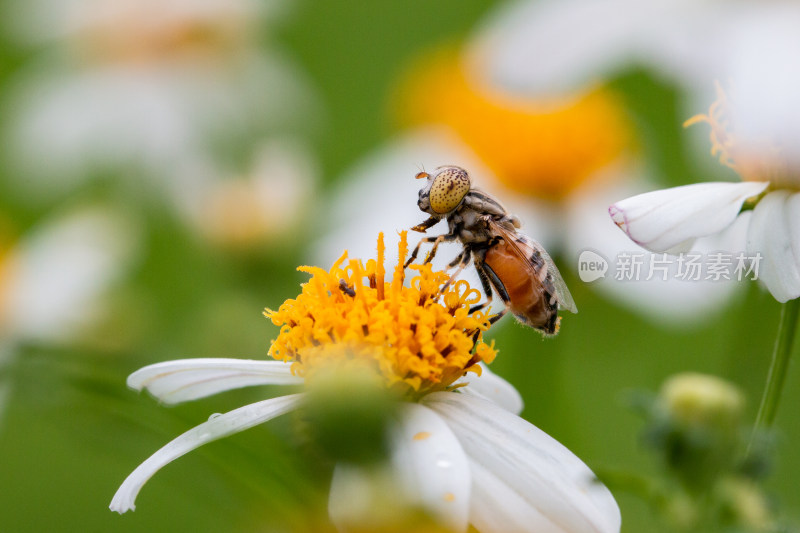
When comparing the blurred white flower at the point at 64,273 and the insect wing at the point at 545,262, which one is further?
the blurred white flower at the point at 64,273

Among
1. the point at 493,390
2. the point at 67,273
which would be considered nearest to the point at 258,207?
the point at 67,273

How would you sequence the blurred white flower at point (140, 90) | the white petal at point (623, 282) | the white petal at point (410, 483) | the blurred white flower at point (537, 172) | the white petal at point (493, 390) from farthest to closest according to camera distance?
the blurred white flower at point (140, 90), the blurred white flower at point (537, 172), the white petal at point (623, 282), the white petal at point (493, 390), the white petal at point (410, 483)

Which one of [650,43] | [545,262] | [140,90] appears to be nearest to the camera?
[545,262]

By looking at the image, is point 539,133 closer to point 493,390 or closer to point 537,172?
point 537,172

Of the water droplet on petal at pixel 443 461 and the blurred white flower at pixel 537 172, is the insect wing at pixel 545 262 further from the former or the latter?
the blurred white flower at pixel 537 172

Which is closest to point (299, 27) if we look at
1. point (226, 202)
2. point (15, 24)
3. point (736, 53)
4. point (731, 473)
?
point (15, 24)

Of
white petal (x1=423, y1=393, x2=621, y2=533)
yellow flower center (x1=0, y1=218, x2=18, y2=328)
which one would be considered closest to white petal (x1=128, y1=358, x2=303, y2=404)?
white petal (x1=423, y1=393, x2=621, y2=533)

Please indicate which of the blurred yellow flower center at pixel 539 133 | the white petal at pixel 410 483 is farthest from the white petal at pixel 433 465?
the blurred yellow flower center at pixel 539 133

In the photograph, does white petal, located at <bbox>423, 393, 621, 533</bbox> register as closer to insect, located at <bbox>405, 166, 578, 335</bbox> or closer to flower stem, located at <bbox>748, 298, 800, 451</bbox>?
flower stem, located at <bbox>748, 298, 800, 451</bbox>

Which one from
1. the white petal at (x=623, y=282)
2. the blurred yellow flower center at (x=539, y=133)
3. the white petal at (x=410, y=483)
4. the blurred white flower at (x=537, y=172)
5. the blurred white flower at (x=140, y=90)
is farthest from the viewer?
the blurred white flower at (x=140, y=90)
